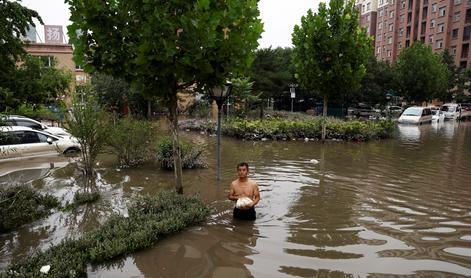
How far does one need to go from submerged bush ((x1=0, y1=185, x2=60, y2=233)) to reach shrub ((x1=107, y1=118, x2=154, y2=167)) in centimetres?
368

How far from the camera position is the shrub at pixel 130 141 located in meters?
11.2

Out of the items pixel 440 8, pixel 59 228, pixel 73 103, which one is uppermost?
pixel 440 8

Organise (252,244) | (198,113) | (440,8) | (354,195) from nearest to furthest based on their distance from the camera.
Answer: (252,244)
(354,195)
(198,113)
(440,8)

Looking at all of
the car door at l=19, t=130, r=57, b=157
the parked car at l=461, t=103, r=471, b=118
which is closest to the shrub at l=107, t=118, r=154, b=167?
the car door at l=19, t=130, r=57, b=157

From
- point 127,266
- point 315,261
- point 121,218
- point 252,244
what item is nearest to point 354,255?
point 315,261

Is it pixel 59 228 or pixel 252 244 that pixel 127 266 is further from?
pixel 59 228

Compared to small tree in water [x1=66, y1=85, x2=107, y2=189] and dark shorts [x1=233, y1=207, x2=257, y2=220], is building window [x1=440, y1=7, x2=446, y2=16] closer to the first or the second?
small tree in water [x1=66, y1=85, x2=107, y2=189]

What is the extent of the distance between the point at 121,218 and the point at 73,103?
4.69 meters

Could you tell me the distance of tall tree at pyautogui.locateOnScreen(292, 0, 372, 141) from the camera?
1586 centimetres

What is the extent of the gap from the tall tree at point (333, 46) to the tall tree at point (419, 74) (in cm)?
2503

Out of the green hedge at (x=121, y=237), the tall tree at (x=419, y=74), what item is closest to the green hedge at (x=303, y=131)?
the green hedge at (x=121, y=237)

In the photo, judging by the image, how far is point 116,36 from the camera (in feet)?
20.2

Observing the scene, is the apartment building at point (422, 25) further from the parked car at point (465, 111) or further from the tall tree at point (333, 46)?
the tall tree at point (333, 46)

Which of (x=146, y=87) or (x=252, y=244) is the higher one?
(x=146, y=87)
